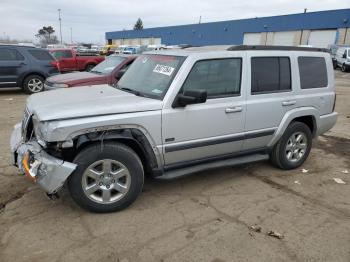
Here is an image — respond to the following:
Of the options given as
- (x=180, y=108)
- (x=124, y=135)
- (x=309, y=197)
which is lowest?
(x=309, y=197)

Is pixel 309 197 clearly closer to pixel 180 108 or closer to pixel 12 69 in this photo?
pixel 180 108

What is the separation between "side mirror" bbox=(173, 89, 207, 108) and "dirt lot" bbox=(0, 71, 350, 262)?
1.19 meters

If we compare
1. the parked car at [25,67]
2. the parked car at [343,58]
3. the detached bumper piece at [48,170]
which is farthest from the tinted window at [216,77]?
the parked car at [343,58]

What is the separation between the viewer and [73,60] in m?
17.2

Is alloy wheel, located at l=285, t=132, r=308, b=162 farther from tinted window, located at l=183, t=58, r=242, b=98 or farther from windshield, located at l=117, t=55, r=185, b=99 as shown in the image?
windshield, located at l=117, t=55, r=185, b=99

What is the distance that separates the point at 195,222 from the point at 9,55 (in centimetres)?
1045

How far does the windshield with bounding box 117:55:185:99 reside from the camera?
393 centimetres

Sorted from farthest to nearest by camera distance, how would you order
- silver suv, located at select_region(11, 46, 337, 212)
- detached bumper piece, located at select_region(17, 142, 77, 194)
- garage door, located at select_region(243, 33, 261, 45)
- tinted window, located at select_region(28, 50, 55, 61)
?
garage door, located at select_region(243, 33, 261, 45) < tinted window, located at select_region(28, 50, 55, 61) < silver suv, located at select_region(11, 46, 337, 212) < detached bumper piece, located at select_region(17, 142, 77, 194)

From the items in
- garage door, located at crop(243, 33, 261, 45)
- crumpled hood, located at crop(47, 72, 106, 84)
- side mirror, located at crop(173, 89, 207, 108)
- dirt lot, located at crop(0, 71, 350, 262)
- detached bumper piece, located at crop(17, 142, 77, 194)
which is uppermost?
garage door, located at crop(243, 33, 261, 45)

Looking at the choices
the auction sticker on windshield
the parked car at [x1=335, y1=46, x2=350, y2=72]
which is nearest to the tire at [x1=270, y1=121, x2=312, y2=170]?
the auction sticker on windshield

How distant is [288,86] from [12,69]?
9812 millimetres

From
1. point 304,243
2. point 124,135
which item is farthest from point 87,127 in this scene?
point 304,243

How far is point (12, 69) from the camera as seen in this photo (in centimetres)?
1132

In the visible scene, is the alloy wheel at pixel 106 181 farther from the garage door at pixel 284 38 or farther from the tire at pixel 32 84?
the garage door at pixel 284 38
